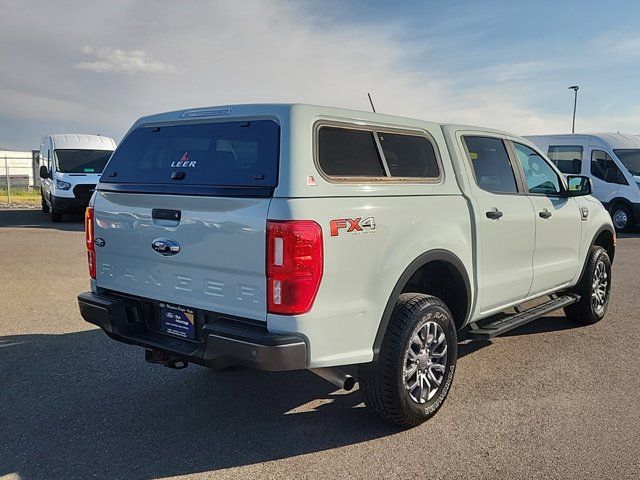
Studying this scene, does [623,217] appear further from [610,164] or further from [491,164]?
[491,164]

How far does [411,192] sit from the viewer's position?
3.67 metres

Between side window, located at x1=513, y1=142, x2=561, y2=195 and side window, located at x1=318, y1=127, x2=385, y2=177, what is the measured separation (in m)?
2.01

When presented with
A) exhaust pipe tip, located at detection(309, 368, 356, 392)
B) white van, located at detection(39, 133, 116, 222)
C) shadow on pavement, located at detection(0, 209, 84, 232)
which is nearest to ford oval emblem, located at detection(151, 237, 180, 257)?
exhaust pipe tip, located at detection(309, 368, 356, 392)

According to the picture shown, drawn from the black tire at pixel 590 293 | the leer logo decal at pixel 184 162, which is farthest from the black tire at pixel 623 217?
the leer logo decal at pixel 184 162

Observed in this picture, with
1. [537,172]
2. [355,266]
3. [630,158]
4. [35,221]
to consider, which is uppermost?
[630,158]

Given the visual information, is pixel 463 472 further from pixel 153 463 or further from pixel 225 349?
pixel 153 463

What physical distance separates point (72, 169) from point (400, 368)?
15039mm

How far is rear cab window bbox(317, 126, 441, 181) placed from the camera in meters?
3.32

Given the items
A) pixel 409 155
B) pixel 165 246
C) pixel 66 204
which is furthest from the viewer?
pixel 66 204

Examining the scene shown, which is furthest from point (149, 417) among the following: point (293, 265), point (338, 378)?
point (293, 265)

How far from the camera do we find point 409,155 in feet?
12.9

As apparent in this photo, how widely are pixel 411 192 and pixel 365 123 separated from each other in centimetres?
52

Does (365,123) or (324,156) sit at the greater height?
(365,123)

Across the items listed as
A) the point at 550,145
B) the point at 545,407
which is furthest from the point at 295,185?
the point at 550,145
